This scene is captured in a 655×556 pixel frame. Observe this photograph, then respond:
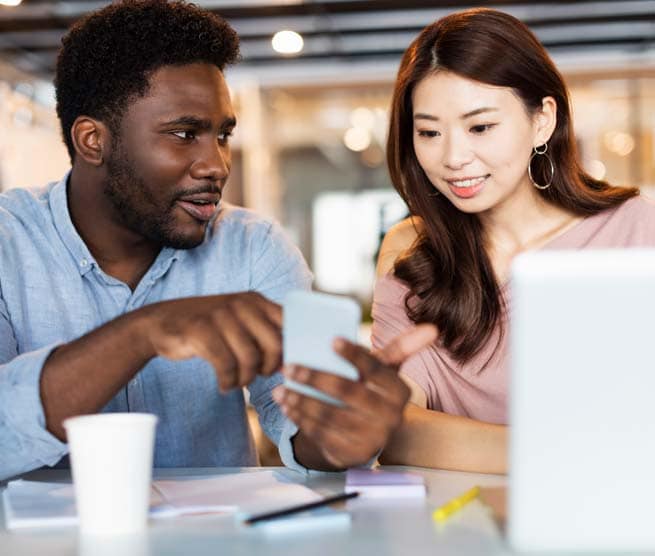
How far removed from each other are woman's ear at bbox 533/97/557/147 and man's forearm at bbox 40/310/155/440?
1.10 m

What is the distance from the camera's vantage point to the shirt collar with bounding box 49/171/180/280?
1.78m

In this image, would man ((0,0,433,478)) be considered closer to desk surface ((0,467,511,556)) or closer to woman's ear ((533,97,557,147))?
desk surface ((0,467,511,556))

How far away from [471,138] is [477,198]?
0.41 feet

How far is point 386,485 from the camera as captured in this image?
1254 mm

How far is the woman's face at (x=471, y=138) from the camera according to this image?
1.90m

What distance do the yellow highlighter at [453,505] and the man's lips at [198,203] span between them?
2.58 feet

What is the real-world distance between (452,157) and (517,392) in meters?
1.03

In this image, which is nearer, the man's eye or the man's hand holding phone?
the man's hand holding phone

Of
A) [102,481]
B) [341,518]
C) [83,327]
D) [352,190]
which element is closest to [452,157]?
[83,327]

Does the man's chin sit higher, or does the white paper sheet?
the man's chin

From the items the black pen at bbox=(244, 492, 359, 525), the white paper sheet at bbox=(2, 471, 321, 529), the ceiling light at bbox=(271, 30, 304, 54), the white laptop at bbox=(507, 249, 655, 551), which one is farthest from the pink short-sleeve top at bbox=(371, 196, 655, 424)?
the ceiling light at bbox=(271, 30, 304, 54)

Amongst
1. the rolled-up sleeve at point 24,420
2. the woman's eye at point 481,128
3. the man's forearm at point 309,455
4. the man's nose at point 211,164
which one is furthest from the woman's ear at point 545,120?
the rolled-up sleeve at point 24,420

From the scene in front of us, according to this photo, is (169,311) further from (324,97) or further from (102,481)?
(324,97)

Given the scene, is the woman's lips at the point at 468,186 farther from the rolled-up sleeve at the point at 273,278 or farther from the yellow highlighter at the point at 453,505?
the yellow highlighter at the point at 453,505
